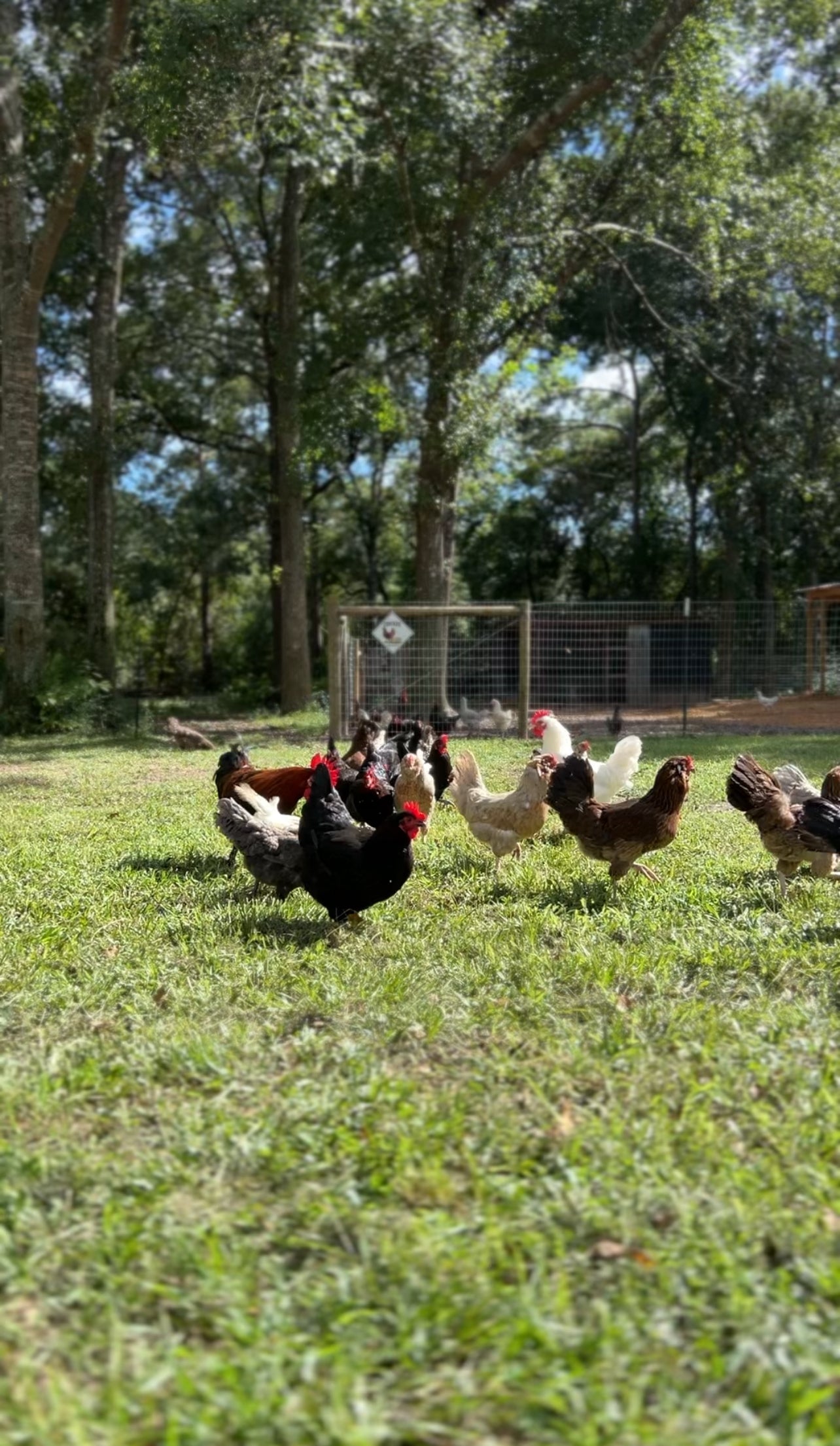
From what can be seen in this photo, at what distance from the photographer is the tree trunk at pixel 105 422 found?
1834 centimetres

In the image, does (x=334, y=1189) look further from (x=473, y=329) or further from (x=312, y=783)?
(x=473, y=329)

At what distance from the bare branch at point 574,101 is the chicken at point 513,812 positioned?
12811 millimetres

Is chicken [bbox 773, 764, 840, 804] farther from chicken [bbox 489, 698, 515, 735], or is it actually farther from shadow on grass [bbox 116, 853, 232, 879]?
chicken [bbox 489, 698, 515, 735]

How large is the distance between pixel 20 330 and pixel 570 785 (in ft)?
43.9

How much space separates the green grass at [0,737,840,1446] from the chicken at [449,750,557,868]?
3.02 feet

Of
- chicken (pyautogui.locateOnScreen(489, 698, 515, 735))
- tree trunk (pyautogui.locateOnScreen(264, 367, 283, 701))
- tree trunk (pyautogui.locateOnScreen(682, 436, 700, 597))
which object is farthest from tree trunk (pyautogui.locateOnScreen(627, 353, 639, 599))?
chicken (pyautogui.locateOnScreen(489, 698, 515, 735))

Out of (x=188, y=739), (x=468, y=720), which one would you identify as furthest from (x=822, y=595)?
(x=188, y=739)

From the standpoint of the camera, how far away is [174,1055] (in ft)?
10.9

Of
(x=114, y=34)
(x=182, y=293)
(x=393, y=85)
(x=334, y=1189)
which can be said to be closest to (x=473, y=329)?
(x=393, y=85)

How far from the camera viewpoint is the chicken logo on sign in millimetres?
14664

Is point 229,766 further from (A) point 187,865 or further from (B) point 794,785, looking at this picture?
(B) point 794,785

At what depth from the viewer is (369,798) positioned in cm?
602

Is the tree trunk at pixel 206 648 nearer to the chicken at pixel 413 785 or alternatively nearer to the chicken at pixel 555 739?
the chicken at pixel 555 739

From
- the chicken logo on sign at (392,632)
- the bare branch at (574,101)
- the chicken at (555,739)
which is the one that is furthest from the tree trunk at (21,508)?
the chicken at (555,739)
